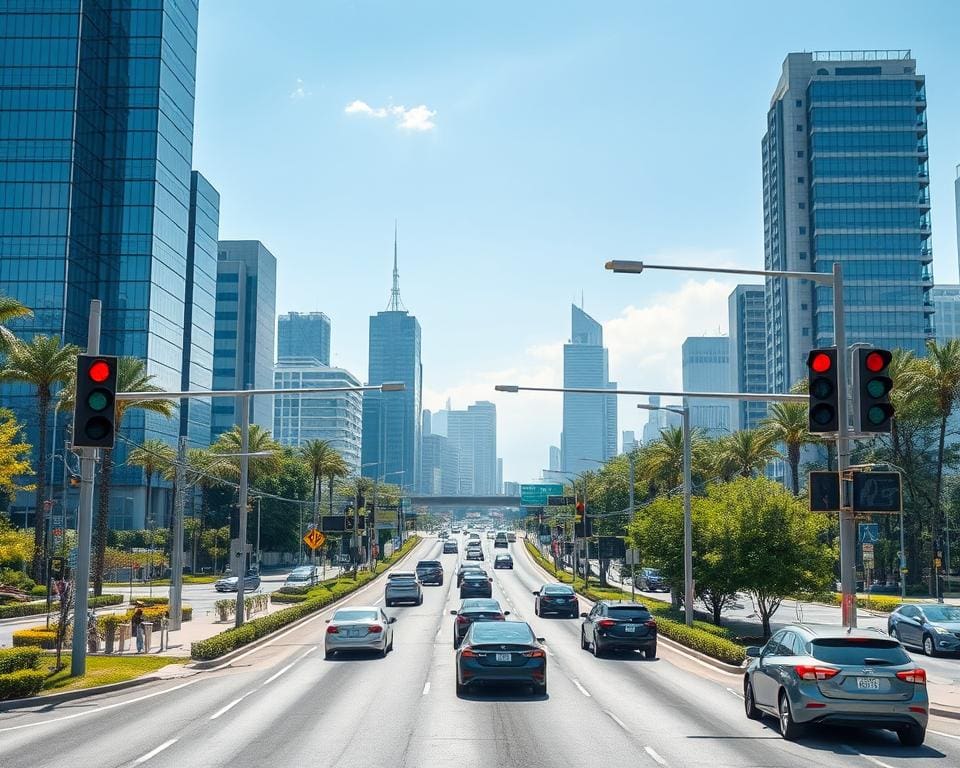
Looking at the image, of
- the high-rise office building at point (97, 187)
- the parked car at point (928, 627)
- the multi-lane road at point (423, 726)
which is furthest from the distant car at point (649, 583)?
the high-rise office building at point (97, 187)

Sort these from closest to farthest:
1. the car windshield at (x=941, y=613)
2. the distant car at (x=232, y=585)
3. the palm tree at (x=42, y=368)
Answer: the car windshield at (x=941, y=613) < the palm tree at (x=42, y=368) < the distant car at (x=232, y=585)

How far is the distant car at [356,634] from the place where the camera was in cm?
2864

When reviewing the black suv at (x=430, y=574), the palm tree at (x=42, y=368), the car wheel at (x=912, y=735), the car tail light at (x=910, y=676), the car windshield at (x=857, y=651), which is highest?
the palm tree at (x=42, y=368)

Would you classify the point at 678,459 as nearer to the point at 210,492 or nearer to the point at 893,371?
the point at 893,371

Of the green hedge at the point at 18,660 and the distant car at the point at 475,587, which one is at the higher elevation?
the green hedge at the point at 18,660

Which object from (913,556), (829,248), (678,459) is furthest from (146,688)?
(829,248)

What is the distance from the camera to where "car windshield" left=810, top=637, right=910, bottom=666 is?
14.1 meters

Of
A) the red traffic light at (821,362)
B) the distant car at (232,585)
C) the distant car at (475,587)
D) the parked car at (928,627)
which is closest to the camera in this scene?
the red traffic light at (821,362)

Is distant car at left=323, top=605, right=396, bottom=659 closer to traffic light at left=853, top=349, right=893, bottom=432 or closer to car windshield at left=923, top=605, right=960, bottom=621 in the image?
traffic light at left=853, top=349, right=893, bottom=432

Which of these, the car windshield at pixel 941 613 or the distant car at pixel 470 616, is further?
the car windshield at pixel 941 613

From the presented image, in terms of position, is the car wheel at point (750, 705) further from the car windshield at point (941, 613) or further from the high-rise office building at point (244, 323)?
the high-rise office building at point (244, 323)

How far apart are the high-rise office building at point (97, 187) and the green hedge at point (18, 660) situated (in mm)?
89377

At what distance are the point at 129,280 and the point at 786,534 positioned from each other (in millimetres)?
98748

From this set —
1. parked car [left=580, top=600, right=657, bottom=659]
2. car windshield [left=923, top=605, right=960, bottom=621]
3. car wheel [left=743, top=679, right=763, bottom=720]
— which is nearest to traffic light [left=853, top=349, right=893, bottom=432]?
car wheel [left=743, top=679, right=763, bottom=720]
